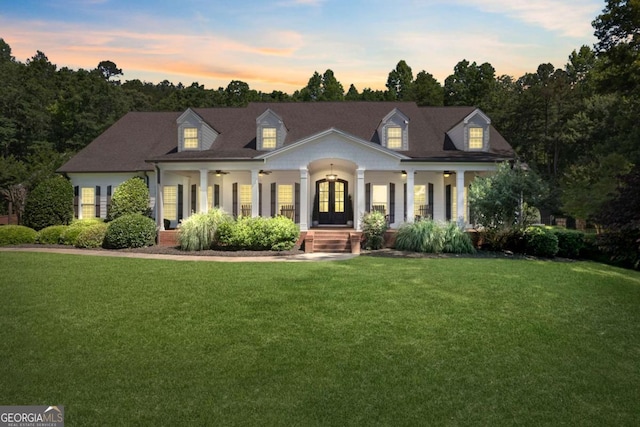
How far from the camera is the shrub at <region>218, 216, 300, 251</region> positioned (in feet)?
60.0

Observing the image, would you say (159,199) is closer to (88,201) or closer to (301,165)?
(88,201)

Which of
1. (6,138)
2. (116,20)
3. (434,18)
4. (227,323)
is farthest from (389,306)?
(6,138)

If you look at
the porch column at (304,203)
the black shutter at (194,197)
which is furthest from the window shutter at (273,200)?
the black shutter at (194,197)

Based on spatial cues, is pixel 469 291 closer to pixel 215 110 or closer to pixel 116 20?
pixel 116 20

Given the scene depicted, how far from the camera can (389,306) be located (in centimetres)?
950


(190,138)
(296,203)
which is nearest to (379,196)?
(296,203)

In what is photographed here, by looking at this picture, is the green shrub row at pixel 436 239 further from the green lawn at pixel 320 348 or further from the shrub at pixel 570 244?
the green lawn at pixel 320 348

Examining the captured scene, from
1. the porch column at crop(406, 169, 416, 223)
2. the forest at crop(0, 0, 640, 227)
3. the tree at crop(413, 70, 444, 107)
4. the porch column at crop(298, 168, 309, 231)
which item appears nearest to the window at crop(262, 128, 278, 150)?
the porch column at crop(298, 168, 309, 231)

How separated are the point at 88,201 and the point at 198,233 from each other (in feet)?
34.2

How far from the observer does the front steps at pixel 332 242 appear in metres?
18.3

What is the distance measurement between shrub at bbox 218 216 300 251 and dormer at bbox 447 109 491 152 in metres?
11.1

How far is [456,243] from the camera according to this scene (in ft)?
59.2

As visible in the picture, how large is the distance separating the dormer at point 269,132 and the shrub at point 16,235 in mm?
11706

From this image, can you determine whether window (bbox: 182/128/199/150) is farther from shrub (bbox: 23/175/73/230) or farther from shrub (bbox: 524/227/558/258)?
shrub (bbox: 524/227/558/258)
